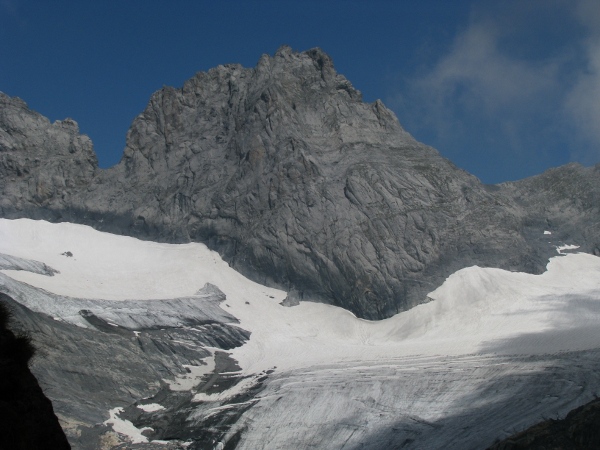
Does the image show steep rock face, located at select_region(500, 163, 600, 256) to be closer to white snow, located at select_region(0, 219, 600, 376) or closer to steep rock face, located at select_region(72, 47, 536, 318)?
white snow, located at select_region(0, 219, 600, 376)

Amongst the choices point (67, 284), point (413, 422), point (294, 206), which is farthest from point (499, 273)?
point (67, 284)

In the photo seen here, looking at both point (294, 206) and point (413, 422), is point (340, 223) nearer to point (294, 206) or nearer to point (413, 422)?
point (294, 206)

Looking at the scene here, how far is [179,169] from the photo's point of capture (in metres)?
105

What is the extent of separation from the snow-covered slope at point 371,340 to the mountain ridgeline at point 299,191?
377 cm

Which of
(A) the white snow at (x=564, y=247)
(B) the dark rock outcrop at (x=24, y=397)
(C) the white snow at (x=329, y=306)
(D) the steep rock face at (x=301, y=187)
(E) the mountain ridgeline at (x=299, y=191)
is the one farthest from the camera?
(A) the white snow at (x=564, y=247)

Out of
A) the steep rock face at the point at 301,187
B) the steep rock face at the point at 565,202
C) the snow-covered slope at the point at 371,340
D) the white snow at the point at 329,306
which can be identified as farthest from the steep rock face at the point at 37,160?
the steep rock face at the point at 565,202

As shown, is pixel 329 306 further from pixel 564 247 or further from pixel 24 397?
pixel 24 397

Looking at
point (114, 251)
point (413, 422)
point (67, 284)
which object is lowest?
point (413, 422)

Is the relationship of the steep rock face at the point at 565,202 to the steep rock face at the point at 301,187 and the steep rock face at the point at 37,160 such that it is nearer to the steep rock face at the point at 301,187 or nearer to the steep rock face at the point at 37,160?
the steep rock face at the point at 301,187

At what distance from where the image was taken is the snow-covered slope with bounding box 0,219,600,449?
1844 inches

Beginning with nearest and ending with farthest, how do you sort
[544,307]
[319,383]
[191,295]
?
1. [319,383]
2. [544,307]
3. [191,295]

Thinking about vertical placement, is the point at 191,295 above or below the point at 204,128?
below

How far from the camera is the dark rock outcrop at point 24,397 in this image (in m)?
11.4

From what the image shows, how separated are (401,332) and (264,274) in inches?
803
